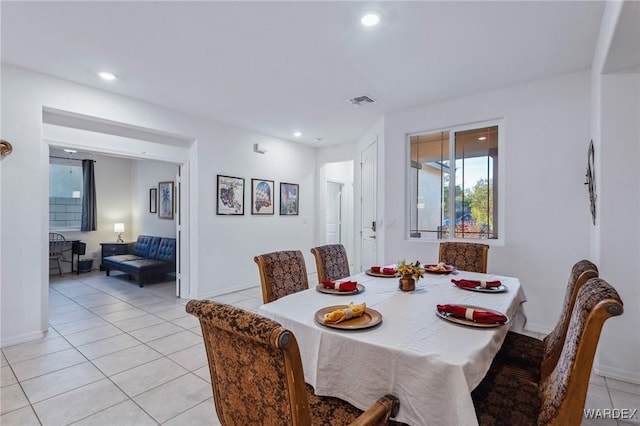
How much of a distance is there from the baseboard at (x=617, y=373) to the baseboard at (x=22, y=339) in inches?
200

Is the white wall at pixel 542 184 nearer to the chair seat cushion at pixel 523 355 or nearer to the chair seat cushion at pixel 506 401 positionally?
the chair seat cushion at pixel 523 355

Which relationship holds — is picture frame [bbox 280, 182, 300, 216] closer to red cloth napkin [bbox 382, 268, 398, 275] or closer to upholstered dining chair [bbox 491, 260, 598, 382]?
red cloth napkin [bbox 382, 268, 398, 275]

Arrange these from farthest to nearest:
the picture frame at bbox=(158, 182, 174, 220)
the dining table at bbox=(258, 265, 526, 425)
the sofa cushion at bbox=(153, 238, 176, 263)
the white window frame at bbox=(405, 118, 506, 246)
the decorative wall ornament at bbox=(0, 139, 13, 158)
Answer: the picture frame at bbox=(158, 182, 174, 220), the sofa cushion at bbox=(153, 238, 176, 263), the white window frame at bbox=(405, 118, 506, 246), the decorative wall ornament at bbox=(0, 139, 13, 158), the dining table at bbox=(258, 265, 526, 425)

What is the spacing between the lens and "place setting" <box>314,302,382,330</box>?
4.57 feet

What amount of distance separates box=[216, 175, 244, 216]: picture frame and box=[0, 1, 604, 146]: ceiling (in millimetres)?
1398

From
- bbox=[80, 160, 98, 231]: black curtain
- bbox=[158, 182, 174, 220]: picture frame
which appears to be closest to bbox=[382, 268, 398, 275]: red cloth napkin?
bbox=[158, 182, 174, 220]: picture frame

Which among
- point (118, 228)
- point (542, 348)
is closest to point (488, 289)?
point (542, 348)

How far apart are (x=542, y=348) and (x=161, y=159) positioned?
4.61m

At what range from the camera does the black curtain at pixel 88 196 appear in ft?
22.3

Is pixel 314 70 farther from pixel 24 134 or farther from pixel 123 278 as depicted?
pixel 123 278

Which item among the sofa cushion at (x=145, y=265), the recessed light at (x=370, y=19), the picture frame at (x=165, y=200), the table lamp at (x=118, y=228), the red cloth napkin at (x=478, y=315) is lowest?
the sofa cushion at (x=145, y=265)

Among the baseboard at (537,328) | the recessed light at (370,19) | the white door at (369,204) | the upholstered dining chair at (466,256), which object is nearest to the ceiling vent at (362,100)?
the white door at (369,204)

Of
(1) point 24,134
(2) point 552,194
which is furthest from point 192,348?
(2) point 552,194

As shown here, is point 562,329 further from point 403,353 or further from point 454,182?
point 454,182
